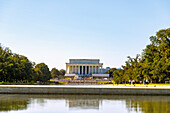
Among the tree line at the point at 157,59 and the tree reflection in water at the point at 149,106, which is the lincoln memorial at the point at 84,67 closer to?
the tree line at the point at 157,59

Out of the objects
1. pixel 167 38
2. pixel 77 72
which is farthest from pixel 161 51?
pixel 77 72

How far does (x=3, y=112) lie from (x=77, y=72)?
16343 centimetres

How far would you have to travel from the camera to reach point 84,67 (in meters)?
178

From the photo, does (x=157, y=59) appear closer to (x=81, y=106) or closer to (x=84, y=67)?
(x=81, y=106)

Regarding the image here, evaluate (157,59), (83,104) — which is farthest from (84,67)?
(83,104)

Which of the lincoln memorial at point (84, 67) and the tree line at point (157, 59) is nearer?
the tree line at point (157, 59)

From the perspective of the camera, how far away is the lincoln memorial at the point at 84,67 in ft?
567

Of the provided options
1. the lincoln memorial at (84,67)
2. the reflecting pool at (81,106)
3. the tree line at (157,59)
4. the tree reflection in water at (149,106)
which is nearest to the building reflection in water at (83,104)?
the reflecting pool at (81,106)

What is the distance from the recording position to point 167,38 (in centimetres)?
5153

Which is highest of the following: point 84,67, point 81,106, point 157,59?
point 84,67

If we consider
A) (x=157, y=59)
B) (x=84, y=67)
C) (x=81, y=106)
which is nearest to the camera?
(x=81, y=106)

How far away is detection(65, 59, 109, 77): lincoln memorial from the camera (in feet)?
567

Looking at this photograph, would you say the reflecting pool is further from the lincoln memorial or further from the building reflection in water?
the lincoln memorial

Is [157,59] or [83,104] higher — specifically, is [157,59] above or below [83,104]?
above
